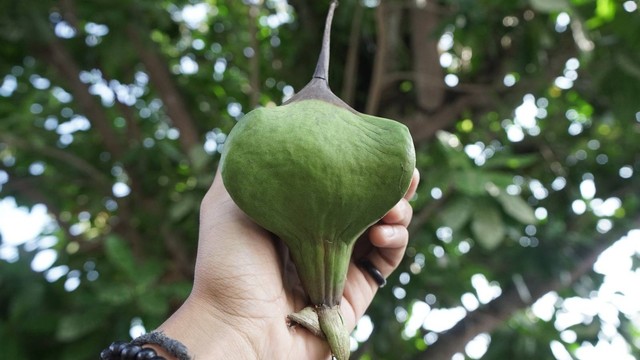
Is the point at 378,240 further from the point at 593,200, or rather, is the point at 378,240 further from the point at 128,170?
the point at 593,200

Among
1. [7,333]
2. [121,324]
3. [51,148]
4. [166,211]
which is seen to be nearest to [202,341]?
[121,324]

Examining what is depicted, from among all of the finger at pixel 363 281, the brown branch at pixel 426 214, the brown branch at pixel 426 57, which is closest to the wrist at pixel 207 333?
the finger at pixel 363 281

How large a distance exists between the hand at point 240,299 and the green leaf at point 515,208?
126cm

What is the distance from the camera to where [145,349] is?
1362 mm

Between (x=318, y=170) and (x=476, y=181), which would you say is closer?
(x=318, y=170)

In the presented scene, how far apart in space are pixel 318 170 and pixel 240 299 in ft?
1.79

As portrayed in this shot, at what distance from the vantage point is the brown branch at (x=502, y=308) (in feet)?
12.4

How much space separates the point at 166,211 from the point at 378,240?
231 cm

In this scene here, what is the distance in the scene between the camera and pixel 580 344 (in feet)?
12.9

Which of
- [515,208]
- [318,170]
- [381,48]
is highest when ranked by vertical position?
[318,170]

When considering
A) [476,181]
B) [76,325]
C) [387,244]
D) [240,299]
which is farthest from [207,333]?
[476,181]

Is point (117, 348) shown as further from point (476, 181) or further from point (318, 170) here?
point (476, 181)

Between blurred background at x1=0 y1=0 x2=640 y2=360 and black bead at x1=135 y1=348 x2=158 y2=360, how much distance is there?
1.36m

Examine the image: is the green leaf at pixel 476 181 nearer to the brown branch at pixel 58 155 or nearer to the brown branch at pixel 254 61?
the brown branch at pixel 254 61
